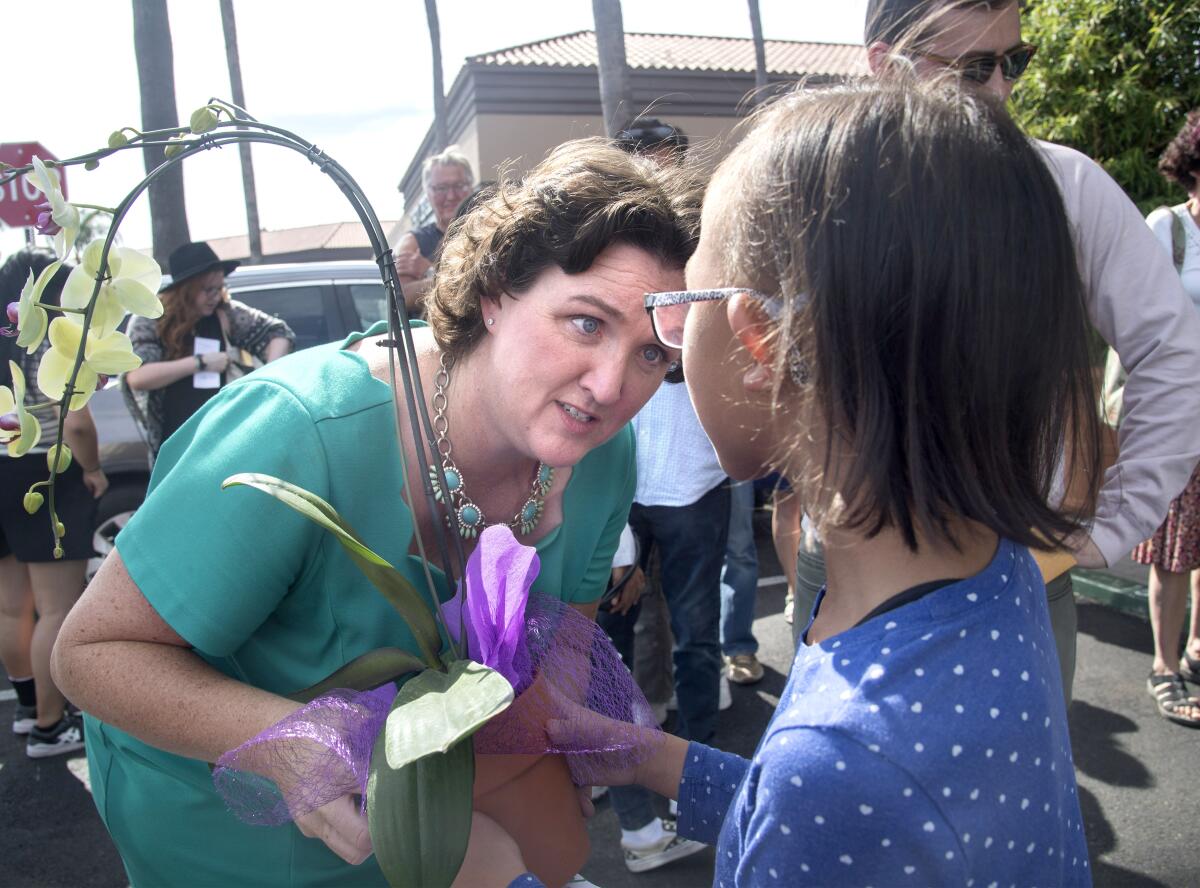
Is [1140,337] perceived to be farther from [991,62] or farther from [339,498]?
[339,498]

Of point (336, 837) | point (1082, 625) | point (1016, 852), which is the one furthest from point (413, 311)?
point (1016, 852)

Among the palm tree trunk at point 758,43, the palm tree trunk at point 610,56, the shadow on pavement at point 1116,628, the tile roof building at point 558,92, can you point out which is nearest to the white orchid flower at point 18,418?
the shadow on pavement at point 1116,628

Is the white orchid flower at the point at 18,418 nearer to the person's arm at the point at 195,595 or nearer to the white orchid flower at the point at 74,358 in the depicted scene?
the white orchid flower at the point at 74,358

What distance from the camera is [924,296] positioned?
2.87 ft

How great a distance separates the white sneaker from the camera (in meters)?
A: 2.97

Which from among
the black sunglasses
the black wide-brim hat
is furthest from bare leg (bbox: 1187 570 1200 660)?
the black wide-brim hat

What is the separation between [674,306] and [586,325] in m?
0.18

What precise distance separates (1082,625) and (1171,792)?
1595 mm

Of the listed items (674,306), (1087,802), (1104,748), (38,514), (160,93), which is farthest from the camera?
(160,93)

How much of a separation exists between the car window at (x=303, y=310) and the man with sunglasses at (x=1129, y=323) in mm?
4588

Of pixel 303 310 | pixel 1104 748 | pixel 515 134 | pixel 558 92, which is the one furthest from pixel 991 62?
pixel 558 92

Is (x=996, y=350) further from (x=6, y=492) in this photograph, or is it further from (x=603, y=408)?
(x=6, y=492)

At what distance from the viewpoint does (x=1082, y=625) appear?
4.64m

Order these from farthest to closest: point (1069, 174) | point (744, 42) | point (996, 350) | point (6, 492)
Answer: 1. point (744, 42)
2. point (6, 492)
3. point (1069, 174)
4. point (996, 350)
